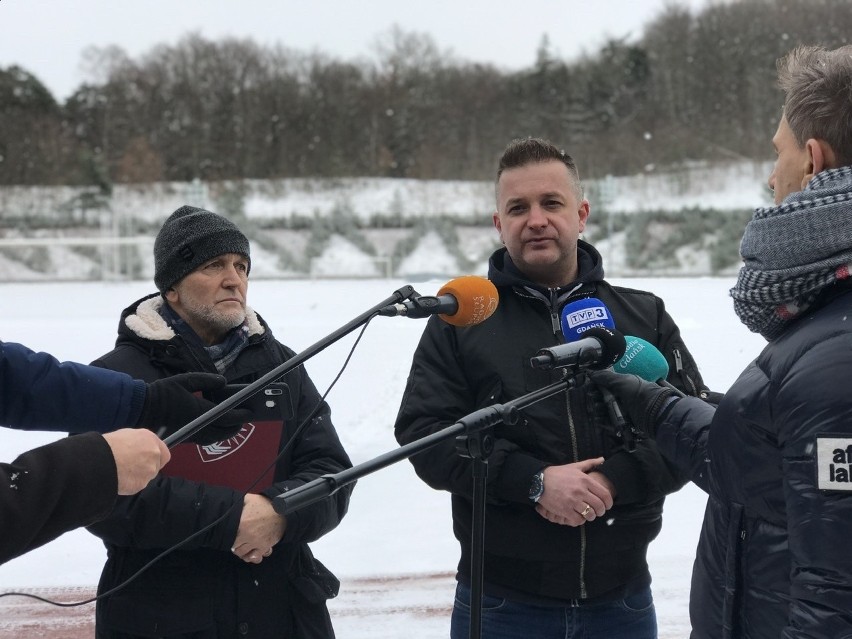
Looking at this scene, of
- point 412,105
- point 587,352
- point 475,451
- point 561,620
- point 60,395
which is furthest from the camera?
point 412,105

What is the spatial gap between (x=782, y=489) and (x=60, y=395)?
1.39m

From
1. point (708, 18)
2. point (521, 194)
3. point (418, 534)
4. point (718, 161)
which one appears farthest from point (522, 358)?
point (708, 18)

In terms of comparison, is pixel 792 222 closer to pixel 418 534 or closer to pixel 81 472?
pixel 81 472

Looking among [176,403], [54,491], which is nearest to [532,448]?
[176,403]

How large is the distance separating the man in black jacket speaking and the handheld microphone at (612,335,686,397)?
165mm

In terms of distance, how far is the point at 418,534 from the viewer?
5.00 m

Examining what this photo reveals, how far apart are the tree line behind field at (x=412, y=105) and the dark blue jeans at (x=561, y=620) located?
1347 inches

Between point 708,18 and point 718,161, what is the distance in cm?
1173

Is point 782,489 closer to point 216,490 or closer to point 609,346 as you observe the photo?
point 609,346

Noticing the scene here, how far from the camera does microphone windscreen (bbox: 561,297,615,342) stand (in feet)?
6.44

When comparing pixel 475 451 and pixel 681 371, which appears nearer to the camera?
pixel 475 451

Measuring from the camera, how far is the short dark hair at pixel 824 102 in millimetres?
1321

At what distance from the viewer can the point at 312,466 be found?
7.33 feet

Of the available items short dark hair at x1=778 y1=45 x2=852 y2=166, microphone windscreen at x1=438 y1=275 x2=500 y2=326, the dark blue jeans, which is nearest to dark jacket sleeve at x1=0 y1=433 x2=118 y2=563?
microphone windscreen at x1=438 y1=275 x2=500 y2=326
